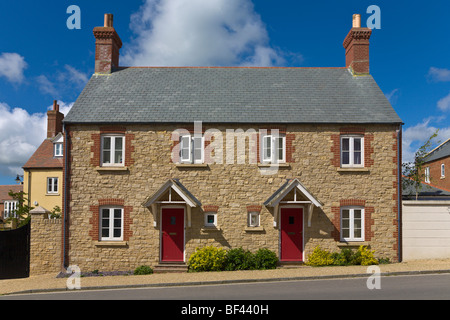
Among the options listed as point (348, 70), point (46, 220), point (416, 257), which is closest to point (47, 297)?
point (46, 220)

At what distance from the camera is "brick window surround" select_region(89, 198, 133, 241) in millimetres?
16266

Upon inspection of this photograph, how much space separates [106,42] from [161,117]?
19.0ft

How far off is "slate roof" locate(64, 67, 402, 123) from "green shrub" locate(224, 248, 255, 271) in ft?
18.3

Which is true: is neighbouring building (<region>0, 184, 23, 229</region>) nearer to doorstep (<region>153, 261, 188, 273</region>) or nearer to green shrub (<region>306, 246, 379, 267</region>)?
doorstep (<region>153, 261, 188, 273</region>)

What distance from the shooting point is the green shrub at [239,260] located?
15477mm

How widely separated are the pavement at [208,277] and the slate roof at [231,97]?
20.1ft

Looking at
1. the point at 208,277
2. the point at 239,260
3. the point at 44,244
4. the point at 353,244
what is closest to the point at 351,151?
the point at 353,244

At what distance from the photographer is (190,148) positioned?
55.0 ft

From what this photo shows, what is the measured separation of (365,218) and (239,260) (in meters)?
5.67

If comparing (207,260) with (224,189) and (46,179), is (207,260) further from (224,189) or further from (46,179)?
(46,179)

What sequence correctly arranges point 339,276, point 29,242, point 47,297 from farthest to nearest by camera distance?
point 29,242
point 339,276
point 47,297

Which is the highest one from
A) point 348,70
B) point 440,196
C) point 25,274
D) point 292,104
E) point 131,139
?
point 348,70

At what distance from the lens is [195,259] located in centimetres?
1562

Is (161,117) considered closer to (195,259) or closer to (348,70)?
(195,259)
